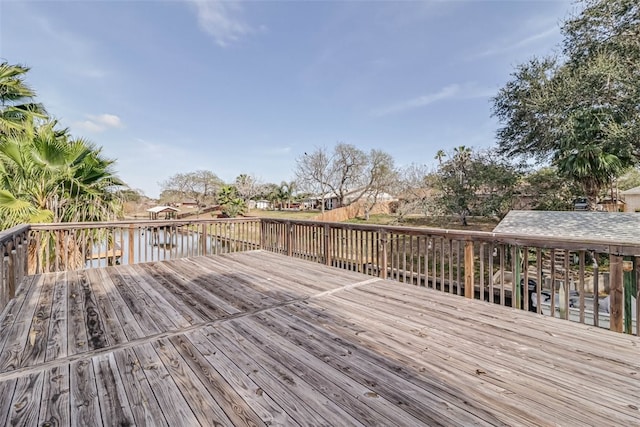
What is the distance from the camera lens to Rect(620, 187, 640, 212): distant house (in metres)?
16.7

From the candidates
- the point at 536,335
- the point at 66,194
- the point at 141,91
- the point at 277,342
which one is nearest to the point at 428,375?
the point at 277,342

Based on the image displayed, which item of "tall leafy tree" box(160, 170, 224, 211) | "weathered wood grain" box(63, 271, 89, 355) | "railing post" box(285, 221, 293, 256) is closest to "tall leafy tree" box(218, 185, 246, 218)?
"tall leafy tree" box(160, 170, 224, 211)

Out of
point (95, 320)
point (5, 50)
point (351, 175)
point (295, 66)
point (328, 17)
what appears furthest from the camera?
point (351, 175)

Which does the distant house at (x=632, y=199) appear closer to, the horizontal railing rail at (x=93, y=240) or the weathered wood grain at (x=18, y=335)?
the horizontal railing rail at (x=93, y=240)

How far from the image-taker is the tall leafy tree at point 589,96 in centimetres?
793

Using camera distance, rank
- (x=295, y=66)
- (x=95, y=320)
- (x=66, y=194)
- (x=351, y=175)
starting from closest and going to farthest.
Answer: (x=95, y=320), (x=66, y=194), (x=295, y=66), (x=351, y=175)

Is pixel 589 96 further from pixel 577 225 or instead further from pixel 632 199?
pixel 632 199

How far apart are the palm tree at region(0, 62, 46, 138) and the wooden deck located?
157 inches

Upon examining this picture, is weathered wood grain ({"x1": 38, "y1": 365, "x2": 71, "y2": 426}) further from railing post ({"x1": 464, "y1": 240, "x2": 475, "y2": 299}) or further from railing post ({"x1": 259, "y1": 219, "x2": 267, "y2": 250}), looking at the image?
railing post ({"x1": 259, "y1": 219, "x2": 267, "y2": 250})

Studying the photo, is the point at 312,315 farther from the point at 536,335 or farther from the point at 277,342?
the point at 536,335

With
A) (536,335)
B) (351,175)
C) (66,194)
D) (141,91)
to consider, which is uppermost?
(141,91)

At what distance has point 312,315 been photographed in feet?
8.25

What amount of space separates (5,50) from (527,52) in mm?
14369

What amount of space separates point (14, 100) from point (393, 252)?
26.0 ft
